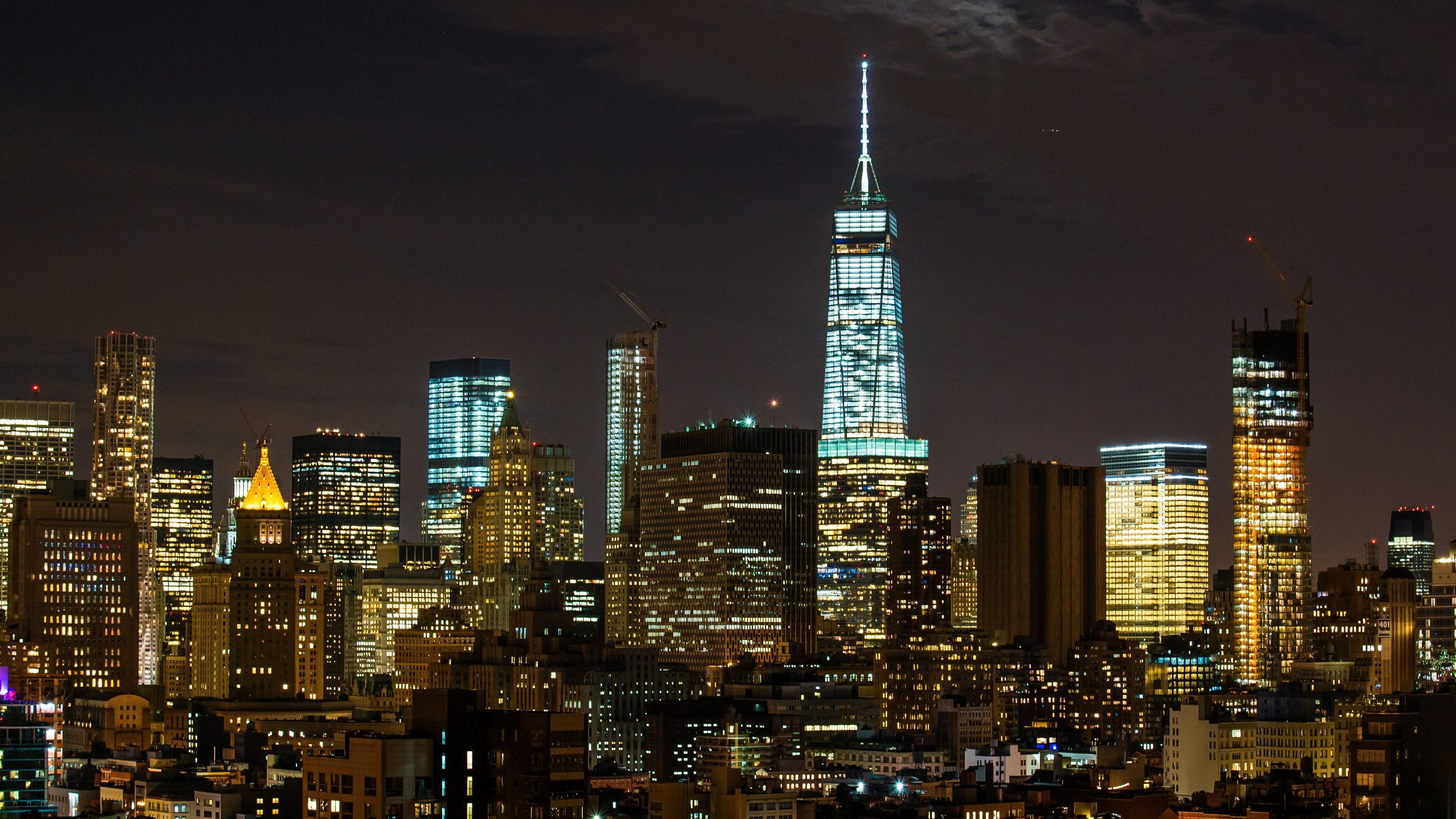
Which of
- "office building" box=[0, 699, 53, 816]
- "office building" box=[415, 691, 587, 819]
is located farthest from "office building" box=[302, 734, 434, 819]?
"office building" box=[0, 699, 53, 816]

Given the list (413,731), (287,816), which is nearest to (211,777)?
(287,816)

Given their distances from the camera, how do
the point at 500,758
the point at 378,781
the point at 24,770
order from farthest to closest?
the point at 24,770
the point at 500,758
the point at 378,781

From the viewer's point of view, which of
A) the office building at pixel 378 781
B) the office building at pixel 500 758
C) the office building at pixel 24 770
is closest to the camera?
the office building at pixel 378 781

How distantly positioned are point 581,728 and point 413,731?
36.2 feet

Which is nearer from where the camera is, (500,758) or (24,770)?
(500,758)

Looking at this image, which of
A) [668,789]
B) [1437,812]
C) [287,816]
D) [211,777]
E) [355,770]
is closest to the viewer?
[355,770]

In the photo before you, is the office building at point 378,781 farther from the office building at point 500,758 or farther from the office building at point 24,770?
the office building at point 24,770

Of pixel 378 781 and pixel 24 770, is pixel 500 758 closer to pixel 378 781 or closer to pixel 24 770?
pixel 378 781

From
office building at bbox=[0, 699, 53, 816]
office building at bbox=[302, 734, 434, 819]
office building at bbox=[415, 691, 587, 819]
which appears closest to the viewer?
office building at bbox=[302, 734, 434, 819]

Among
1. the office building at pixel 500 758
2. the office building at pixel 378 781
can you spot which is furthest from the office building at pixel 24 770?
the office building at pixel 500 758

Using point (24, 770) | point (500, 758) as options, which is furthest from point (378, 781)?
point (24, 770)

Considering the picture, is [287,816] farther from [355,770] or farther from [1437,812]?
[1437,812]

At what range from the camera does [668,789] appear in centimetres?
18088

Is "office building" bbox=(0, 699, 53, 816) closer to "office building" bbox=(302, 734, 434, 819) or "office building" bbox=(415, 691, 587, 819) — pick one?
"office building" bbox=(302, 734, 434, 819)
